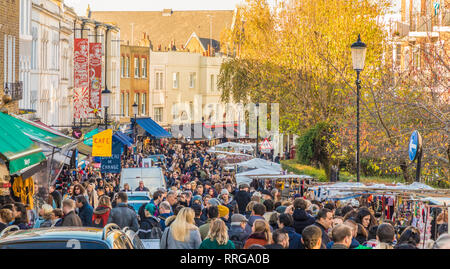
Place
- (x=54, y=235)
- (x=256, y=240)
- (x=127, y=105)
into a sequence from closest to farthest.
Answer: (x=54, y=235) < (x=256, y=240) < (x=127, y=105)

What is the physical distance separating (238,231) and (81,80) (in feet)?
96.5

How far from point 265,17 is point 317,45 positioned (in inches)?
271

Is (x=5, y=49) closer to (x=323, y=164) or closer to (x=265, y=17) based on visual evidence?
(x=323, y=164)

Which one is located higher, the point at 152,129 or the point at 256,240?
the point at 256,240

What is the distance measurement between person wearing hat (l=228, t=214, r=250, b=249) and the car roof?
3061 millimetres

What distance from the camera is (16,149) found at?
13406mm

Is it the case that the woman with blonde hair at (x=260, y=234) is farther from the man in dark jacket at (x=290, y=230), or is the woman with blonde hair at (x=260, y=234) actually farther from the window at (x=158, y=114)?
the window at (x=158, y=114)

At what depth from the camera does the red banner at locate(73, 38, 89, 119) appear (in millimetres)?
38188

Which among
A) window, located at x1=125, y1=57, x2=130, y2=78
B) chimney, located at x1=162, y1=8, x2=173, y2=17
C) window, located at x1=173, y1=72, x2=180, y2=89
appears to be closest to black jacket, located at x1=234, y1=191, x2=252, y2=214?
window, located at x1=125, y1=57, x2=130, y2=78

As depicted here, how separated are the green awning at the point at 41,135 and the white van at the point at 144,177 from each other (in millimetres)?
→ 5793

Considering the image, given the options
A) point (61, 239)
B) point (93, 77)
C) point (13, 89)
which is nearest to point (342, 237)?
point (61, 239)

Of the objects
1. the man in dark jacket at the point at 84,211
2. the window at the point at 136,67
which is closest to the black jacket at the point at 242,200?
the man in dark jacket at the point at 84,211

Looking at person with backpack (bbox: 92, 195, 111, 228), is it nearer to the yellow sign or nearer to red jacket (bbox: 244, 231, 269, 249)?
red jacket (bbox: 244, 231, 269, 249)

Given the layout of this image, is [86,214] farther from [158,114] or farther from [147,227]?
[158,114]
